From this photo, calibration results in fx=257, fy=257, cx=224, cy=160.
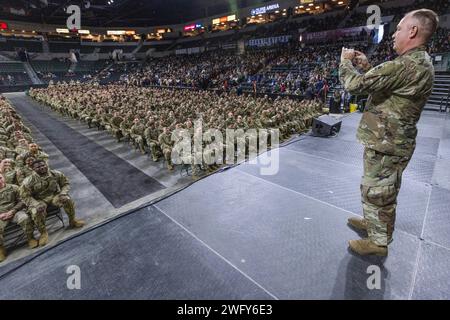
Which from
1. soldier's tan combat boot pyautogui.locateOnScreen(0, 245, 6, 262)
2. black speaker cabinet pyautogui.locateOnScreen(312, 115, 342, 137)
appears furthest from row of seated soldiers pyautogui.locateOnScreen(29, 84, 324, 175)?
soldier's tan combat boot pyautogui.locateOnScreen(0, 245, 6, 262)

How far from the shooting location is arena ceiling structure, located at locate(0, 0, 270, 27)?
39188mm

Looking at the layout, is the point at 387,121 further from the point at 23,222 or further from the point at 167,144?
the point at 167,144

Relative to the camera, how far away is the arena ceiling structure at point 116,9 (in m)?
39.2

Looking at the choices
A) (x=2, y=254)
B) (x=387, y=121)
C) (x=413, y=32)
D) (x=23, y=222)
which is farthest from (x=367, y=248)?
(x=2, y=254)

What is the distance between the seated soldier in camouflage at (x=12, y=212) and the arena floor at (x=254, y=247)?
438 mm

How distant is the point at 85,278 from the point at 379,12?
31978 mm

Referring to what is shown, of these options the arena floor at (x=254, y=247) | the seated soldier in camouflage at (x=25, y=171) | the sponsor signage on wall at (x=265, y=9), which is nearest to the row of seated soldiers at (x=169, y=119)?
the seated soldier in camouflage at (x=25, y=171)

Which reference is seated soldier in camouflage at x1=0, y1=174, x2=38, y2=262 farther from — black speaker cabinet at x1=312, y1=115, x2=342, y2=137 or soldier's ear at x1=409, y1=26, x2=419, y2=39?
black speaker cabinet at x1=312, y1=115, x2=342, y2=137

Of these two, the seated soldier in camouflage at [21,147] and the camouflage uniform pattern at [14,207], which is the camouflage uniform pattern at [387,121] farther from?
the seated soldier in camouflage at [21,147]

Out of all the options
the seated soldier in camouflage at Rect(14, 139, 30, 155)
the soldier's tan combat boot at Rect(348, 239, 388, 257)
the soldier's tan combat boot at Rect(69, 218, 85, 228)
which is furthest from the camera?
the seated soldier in camouflage at Rect(14, 139, 30, 155)

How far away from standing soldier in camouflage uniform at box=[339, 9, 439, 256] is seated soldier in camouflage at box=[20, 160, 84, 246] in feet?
14.1

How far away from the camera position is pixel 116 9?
143 feet

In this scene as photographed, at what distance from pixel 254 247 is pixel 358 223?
48.3 inches

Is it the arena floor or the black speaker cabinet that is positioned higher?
the black speaker cabinet
